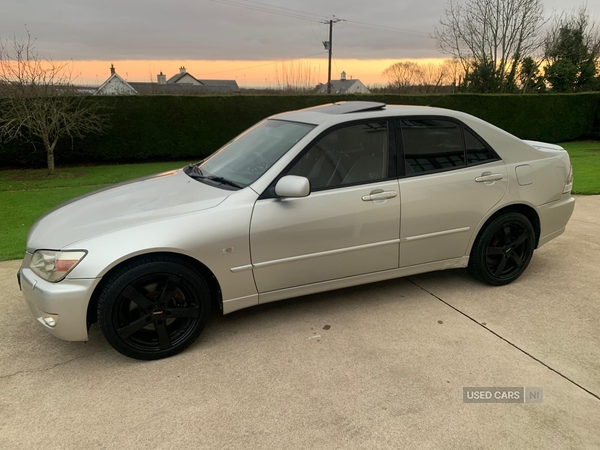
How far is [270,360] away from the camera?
2.90 metres

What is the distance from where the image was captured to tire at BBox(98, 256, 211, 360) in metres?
2.71

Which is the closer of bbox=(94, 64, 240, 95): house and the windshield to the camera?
the windshield

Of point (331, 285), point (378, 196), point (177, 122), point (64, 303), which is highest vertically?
point (177, 122)

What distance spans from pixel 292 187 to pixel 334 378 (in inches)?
50.0

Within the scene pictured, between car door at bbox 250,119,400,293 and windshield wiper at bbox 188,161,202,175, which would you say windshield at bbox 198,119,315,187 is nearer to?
windshield wiper at bbox 188,161,202,175

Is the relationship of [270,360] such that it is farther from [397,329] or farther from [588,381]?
[588,381]

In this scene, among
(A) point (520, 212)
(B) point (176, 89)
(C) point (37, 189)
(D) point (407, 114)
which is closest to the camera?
(D) point (407, 114)

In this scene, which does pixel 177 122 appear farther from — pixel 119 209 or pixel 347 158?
pixel 347 158

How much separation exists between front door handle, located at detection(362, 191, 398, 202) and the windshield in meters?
0.68

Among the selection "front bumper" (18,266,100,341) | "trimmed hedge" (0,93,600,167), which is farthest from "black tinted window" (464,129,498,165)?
"trimmed hedge" (0,93,600,167)

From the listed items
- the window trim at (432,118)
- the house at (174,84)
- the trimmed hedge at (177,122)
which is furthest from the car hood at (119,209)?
the house at (174,84)

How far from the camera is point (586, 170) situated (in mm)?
10773
